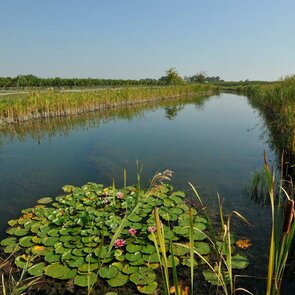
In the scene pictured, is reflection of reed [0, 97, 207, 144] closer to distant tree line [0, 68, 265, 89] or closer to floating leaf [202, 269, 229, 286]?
floating leaf [202, 269, 229, 286]

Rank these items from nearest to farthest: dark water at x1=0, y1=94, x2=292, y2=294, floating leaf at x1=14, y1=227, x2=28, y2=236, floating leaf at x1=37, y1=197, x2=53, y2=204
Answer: floating leaf at x1=14, y1=227, x2=28, y2=236
floating leaf at x1=37, y1=197, x2=53, y2=204
dark water at x1=0, y1=94, x2=292, y2=294

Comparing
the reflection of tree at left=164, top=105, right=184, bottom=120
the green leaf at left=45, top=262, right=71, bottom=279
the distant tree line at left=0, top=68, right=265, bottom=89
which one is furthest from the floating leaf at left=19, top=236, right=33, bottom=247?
the distant tree line at left=0, top=68, right=265, bottom=89

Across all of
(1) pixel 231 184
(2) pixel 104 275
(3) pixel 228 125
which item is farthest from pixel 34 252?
(3) pixel 228 125

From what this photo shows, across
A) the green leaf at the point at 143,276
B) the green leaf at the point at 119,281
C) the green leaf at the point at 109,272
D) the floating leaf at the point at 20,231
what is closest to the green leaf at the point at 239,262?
the green leaf at the point at 143,276

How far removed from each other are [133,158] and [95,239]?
5.06 meters

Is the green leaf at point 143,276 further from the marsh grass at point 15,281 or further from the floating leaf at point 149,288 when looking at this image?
the marsh grass at point 15,281

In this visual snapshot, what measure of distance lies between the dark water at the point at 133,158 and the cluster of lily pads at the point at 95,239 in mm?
661

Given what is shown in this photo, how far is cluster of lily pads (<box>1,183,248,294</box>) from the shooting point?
3.48 m

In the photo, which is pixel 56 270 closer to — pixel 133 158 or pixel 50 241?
pixel 50 241

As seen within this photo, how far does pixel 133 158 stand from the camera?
9086 mm

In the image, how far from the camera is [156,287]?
325 centimetres

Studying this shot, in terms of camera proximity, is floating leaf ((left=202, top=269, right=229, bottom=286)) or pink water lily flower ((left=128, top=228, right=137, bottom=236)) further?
pink water lily flower ((left=128, top=228, right=137, bottom=236))

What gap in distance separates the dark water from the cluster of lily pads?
661 millimetres

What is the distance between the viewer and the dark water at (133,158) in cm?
580
